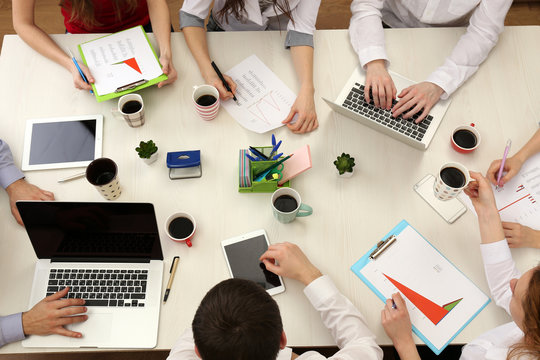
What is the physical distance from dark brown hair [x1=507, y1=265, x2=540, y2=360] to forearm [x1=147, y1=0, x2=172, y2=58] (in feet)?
4.20

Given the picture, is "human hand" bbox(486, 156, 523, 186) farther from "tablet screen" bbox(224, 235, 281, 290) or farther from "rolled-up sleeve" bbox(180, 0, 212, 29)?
"rolled-up sleeve" bbox(180, 0, 212, 29)

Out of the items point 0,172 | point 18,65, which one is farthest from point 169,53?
point 0,172

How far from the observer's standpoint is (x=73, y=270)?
1.10 metres

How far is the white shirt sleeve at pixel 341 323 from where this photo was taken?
985mm

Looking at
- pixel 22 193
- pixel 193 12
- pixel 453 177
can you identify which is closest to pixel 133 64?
pixel 193 12

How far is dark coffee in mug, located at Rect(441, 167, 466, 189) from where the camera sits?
1.18m

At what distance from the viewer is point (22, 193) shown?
1177 mm

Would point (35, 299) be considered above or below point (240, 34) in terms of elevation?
below

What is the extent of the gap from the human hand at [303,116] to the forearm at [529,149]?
0.66 meters

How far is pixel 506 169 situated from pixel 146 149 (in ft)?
3.74

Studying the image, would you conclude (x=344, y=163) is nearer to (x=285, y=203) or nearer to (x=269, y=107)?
(x=285, y=203)

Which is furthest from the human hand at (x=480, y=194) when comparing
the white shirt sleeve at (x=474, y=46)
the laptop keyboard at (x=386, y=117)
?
the white shirt sleeve at (x=474, y=46)

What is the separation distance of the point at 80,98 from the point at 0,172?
0.35m

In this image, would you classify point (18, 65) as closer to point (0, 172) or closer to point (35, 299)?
point (0, 172)
